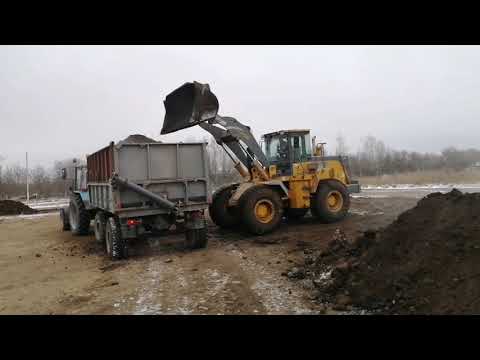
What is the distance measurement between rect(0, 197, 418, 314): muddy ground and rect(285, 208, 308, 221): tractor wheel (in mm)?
395

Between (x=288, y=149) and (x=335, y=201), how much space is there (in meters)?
2.12

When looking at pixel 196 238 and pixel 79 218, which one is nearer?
pixel 196 238

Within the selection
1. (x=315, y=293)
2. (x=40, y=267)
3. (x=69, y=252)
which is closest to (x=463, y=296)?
(x=315, y=293)

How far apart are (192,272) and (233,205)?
123 inches

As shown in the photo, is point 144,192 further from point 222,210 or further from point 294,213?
point 294,213

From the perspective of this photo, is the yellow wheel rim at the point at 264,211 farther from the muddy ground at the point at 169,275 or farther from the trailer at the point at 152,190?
the trailer at the point at 152,190

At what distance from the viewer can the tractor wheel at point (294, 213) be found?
11.4 metres

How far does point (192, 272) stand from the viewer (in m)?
6.89

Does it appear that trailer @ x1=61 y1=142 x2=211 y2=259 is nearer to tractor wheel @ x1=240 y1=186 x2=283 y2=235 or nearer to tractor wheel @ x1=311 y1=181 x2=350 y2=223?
tractor wheel @ x1=240 y1=186 x2=283 y2=235

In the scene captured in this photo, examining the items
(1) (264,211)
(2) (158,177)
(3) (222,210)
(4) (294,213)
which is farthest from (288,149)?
(2) (158,177)

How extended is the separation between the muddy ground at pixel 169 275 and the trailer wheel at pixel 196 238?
206mm

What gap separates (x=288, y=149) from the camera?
11148 mm

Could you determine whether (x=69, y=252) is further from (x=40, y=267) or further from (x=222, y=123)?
(x=222, y=123)

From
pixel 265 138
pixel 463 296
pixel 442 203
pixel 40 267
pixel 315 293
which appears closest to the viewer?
pixel 463 296
